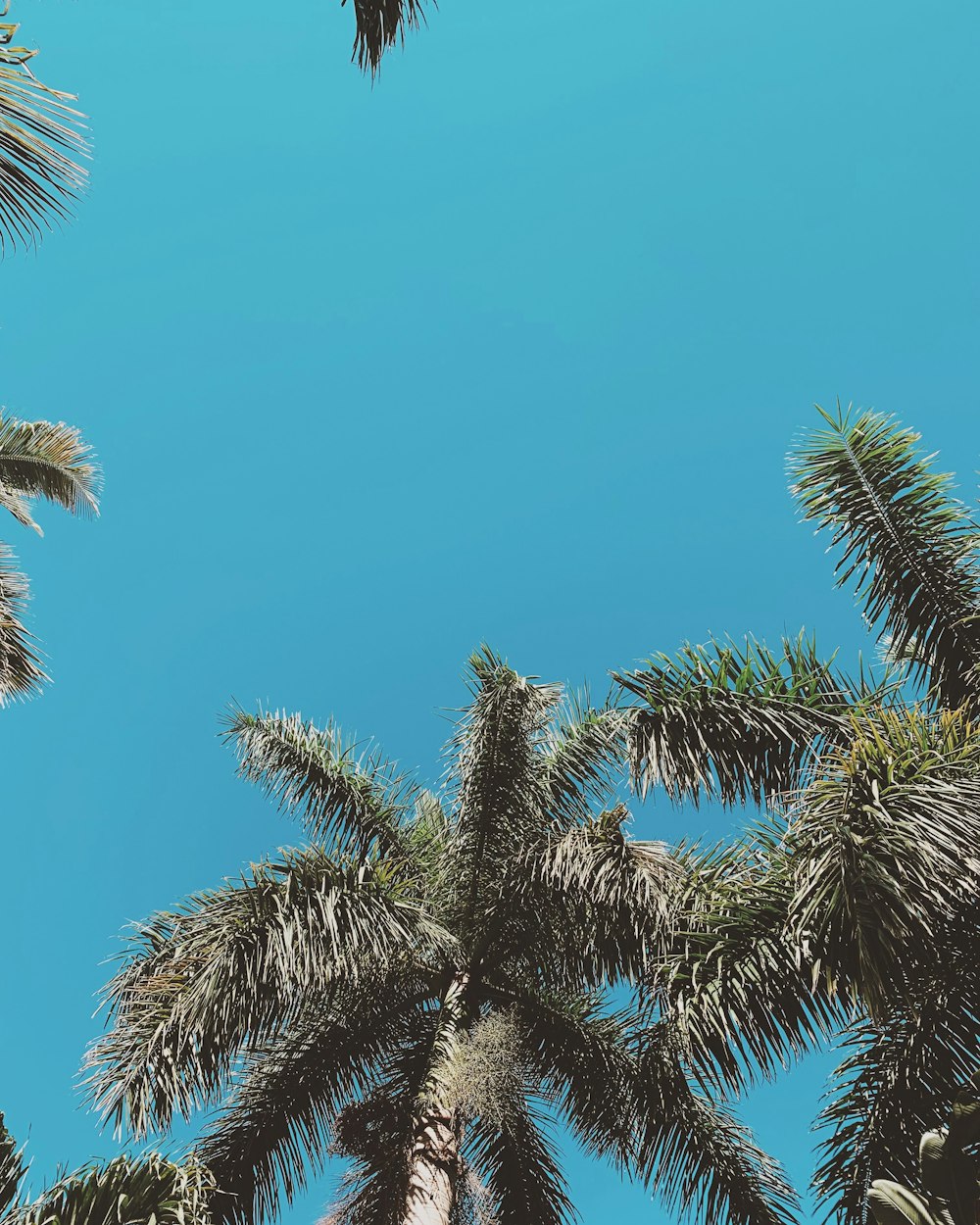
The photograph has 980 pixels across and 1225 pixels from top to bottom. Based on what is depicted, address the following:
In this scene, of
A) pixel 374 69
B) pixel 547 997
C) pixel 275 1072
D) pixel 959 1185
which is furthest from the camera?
pixel 547 997

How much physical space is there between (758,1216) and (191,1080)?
4950 millimetres

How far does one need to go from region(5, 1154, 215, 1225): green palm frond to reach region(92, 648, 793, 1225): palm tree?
0.97m

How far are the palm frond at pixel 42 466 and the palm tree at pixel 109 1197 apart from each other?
726cm

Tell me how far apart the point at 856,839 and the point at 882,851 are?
149 millimetres

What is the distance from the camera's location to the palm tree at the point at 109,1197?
4859 millimetres

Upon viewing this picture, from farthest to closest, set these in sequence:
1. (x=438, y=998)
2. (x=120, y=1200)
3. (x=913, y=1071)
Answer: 1. (x=438, y=998)
2. (x=913, y=1071)
3. (x=120, y=1200)

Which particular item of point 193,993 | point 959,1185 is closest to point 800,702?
point 959,1185

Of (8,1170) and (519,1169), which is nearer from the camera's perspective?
(8,1170)

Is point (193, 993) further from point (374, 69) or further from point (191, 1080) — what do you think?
point (374, 69)

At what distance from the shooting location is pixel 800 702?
7.50 m

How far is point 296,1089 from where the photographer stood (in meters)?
8.18

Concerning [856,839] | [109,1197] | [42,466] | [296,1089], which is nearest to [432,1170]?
[296,1089]

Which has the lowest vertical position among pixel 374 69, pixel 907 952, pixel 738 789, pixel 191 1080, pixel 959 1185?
pixel 959 1185

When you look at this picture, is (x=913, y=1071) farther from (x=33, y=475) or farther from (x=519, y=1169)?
(x=33, y=475)
